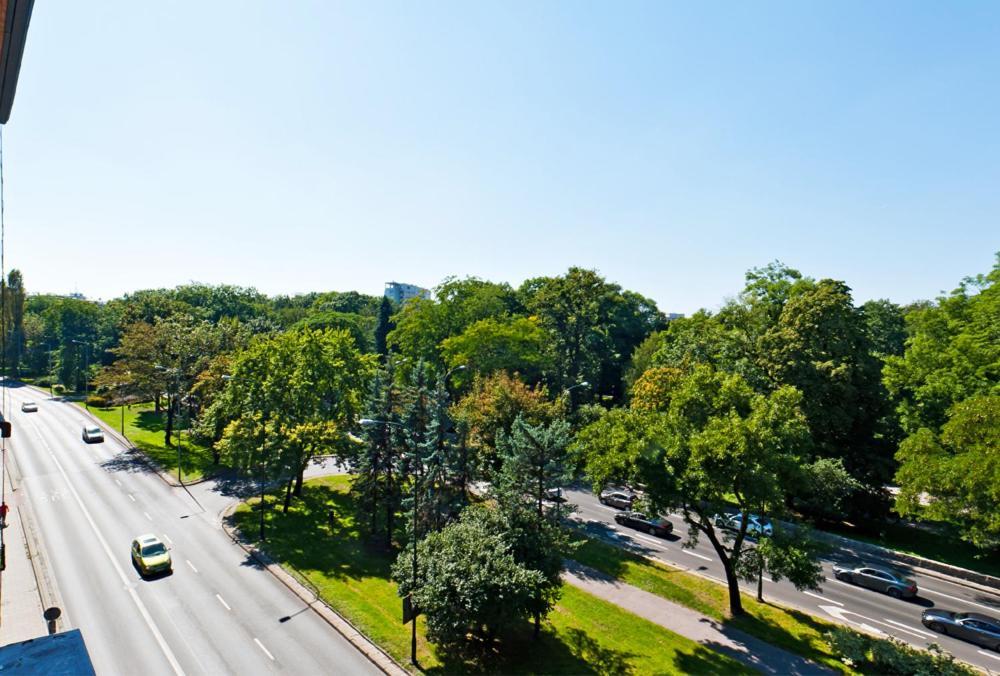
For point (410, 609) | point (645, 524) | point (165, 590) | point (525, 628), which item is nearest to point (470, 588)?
point (410, 609)

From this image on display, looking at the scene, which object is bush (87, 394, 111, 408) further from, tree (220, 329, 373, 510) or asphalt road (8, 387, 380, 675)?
tree (220, 329, 373, 510)

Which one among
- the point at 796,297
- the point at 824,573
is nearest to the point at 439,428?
the point at 824,573

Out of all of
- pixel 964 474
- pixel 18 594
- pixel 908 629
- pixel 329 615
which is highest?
pixel 964 474

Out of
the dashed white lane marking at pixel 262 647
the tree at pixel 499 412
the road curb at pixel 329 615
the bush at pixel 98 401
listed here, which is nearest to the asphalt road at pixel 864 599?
the tree at pixel 499 412

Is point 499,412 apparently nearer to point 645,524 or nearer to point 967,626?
point 645,524

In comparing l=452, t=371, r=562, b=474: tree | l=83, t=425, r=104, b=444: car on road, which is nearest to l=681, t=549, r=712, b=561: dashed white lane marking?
l=452, t=371, r=562, b=474: tree
